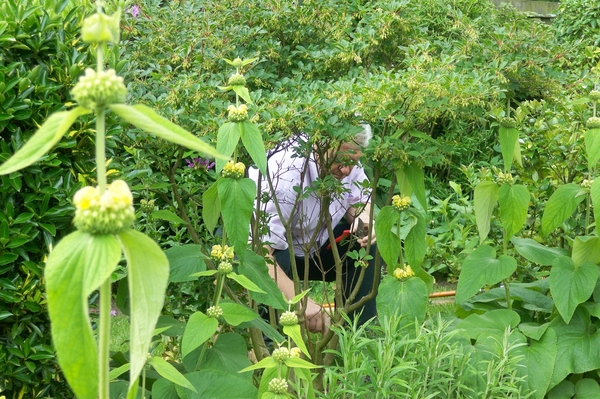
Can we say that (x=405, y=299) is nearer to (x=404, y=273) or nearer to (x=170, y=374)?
(x=404, y=273)

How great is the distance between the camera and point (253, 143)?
1.99 metres

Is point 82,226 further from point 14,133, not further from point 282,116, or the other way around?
point 282,116

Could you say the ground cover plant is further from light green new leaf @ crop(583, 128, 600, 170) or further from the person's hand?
the person's hand

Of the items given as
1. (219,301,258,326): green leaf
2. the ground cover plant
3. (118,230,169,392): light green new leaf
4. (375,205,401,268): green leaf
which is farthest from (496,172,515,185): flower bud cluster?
(118,230,169,392): light green new leaf

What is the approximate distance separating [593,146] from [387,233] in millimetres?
783

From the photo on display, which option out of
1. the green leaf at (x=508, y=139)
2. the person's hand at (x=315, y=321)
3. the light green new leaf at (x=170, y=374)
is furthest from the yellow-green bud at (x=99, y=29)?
the person's hand at (x=315, y=321)

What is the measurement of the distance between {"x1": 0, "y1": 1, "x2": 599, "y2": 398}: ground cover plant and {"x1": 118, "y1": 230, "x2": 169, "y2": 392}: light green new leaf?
63 millimetres

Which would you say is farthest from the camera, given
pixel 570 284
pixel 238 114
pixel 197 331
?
pixel 570 284

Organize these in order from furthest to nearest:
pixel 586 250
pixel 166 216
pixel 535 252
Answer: pixel 535 252 < pixel 586 250 < pixel 166 216

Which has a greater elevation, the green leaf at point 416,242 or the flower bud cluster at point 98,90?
the flower bud cluster at point 98,90

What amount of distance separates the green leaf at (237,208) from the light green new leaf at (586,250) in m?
1.32

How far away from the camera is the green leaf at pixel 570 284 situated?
246 cm

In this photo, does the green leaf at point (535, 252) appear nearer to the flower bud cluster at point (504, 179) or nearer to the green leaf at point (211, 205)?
the flower bud cluster at point (504, 179)

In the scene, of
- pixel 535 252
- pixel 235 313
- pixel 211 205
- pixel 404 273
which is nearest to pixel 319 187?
pixel 404 273
